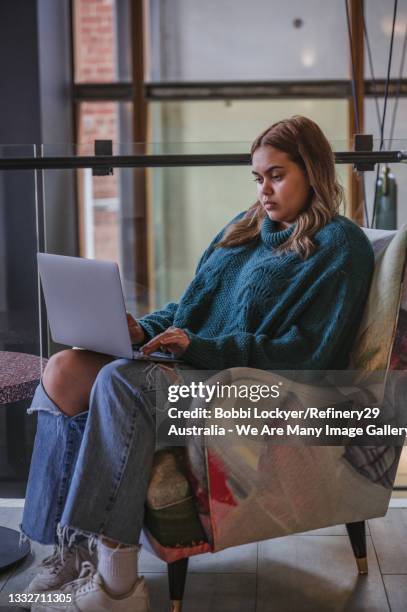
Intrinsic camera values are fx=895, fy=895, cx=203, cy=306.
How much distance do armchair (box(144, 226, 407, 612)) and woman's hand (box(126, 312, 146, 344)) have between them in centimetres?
34

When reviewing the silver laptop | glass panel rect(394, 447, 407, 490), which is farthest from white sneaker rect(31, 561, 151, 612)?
glass panel rect(394, 447, 407, 490)

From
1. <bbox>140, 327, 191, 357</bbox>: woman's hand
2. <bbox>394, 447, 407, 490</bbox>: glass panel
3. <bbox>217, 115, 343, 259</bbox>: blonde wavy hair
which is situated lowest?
<bbox>394, 447, 407, 490</bbox>: glass panel

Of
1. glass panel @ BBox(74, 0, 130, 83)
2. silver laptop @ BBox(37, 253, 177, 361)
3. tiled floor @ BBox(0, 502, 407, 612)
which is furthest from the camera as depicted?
glass panel @ BBox(74, 0, 130, 83)

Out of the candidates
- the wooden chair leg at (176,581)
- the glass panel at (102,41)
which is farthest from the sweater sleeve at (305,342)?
the glass panel at (102,41)

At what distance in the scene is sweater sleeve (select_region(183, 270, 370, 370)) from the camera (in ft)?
6.11

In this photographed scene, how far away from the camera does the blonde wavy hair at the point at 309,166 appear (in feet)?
6.43

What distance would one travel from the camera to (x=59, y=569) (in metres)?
1.92

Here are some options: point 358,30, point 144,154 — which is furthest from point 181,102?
point 144,154

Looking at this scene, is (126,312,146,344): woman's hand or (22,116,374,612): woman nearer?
(22,116,374,612): woman

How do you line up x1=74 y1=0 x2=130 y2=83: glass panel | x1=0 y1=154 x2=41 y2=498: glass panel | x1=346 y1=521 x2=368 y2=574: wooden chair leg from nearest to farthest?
1. x1=346 y1=521 x2=368 y2=574: wooden chair leg
2. x1=0 y1=154 x2=41 y2=498: glass panel
3. x1=74 y1=0 x2=130 y2=83: glass panel

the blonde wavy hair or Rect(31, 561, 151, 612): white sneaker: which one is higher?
the blonde wavy hair

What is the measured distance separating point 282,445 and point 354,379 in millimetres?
220

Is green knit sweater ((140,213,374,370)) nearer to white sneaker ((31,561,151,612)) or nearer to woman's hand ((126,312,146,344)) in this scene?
woman's hand ((126,312,146,344))

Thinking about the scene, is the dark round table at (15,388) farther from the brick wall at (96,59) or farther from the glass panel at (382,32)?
Answer: the glass panel at (382,32)
